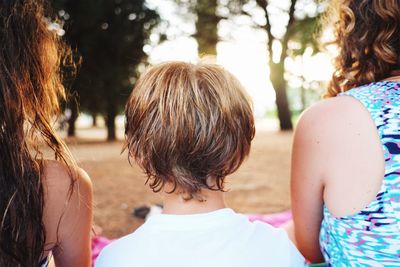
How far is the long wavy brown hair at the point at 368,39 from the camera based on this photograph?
1260mm

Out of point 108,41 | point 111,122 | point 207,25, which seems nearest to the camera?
point 108,41

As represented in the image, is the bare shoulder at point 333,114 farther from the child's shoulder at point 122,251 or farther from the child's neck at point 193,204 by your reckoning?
the child's shoulder at point 122,251

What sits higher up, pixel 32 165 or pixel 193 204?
pixel 32 165

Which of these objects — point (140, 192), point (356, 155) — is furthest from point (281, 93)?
point (356, 155)

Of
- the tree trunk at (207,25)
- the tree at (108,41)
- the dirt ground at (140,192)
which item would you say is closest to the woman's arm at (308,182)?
the dirt ground at (140,192)

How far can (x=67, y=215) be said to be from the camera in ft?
3.64

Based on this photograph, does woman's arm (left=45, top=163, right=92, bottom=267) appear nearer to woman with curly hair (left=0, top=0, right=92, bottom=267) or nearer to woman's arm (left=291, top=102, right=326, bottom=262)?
woman with curly hair (left=0, top=0, right=92, bottom=267)

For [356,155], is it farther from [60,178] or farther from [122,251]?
[60,178]

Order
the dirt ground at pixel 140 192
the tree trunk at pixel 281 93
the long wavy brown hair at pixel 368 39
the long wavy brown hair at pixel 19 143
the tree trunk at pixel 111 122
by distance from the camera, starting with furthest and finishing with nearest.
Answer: the tree trunk at pixel 281 93 → the tree trunk at pixel 111 122 → the dirt ground at pixel 140 192 → the long wavy brown hair at pixel 368 39 → the long wavy brown hair at pixel 19 143

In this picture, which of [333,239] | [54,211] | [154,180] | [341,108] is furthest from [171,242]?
[341,108]

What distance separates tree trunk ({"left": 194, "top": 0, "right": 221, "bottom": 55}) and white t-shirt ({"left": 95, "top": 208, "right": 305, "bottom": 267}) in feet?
45.7

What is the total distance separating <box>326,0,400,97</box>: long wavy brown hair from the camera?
126 centimetres

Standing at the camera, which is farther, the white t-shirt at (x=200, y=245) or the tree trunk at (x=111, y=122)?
the tree trunk at (x=111, y=122)

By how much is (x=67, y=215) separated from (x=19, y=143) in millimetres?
236
